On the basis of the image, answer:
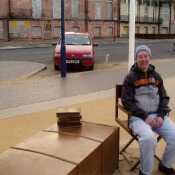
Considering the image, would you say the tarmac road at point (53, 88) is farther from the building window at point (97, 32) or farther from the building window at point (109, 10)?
the building window at point (109, 10)

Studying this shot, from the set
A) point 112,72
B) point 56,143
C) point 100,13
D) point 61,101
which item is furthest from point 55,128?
point 100,13

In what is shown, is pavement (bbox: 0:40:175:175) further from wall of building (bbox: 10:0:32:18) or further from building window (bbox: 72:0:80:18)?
building window (bbox: 72:0:80:18)

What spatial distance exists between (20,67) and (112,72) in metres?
4.67

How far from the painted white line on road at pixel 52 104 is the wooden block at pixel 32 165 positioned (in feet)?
13.7

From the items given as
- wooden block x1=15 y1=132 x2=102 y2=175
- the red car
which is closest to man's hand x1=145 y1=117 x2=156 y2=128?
wooden block x1=15 y1=132 x2=102 y2=175

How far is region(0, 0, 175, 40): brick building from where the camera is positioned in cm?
4309

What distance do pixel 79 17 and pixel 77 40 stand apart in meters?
29.2

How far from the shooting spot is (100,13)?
168ft

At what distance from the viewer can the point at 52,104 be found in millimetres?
9797

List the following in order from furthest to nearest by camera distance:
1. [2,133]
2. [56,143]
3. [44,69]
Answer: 1. [44,69]
2. [2,133]
3. [56,143]

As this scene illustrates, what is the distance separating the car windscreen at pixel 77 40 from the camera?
19.9m

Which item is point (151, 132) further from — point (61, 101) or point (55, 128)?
point (61, 101)

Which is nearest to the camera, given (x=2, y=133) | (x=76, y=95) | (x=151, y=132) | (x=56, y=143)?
(x=56, y=143)

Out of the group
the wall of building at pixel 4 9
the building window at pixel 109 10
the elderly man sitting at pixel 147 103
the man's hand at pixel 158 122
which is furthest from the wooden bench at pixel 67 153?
the building window at pixel 109 10
